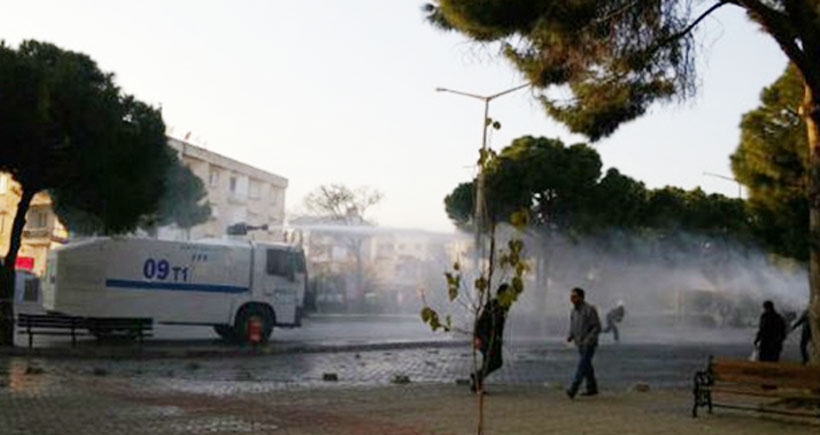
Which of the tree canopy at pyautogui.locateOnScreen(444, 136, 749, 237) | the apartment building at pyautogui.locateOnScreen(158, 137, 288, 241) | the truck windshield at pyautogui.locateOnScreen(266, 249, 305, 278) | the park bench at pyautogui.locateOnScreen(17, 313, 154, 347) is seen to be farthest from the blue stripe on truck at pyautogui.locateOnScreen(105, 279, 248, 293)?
the apartment building at pyautogui.locateOnScreen(158, 137, 288, 241)

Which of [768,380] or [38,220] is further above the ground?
[38,220]

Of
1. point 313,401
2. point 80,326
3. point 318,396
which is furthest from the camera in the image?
point 80,326

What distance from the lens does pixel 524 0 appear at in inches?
488

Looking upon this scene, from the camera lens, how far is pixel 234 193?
7512 centimetres

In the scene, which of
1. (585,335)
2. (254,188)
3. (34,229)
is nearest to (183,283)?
(585,335)

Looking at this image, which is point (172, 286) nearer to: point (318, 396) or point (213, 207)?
point (318, 396)

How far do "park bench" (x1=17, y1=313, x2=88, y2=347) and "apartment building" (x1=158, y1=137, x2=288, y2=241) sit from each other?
40996 millimetres

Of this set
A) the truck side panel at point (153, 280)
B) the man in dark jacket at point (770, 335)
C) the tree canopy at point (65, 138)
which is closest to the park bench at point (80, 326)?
the tree canopy at point (65, 138)

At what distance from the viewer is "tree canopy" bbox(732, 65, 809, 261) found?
69.5 ft

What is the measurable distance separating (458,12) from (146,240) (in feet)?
40.3

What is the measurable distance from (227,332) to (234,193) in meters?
52.1

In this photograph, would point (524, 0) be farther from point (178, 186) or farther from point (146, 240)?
point (178, 186)

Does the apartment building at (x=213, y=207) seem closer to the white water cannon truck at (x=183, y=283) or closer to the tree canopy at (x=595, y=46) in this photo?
the white water cannon truck at (x=183, y=283)

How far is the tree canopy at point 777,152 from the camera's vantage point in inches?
834
